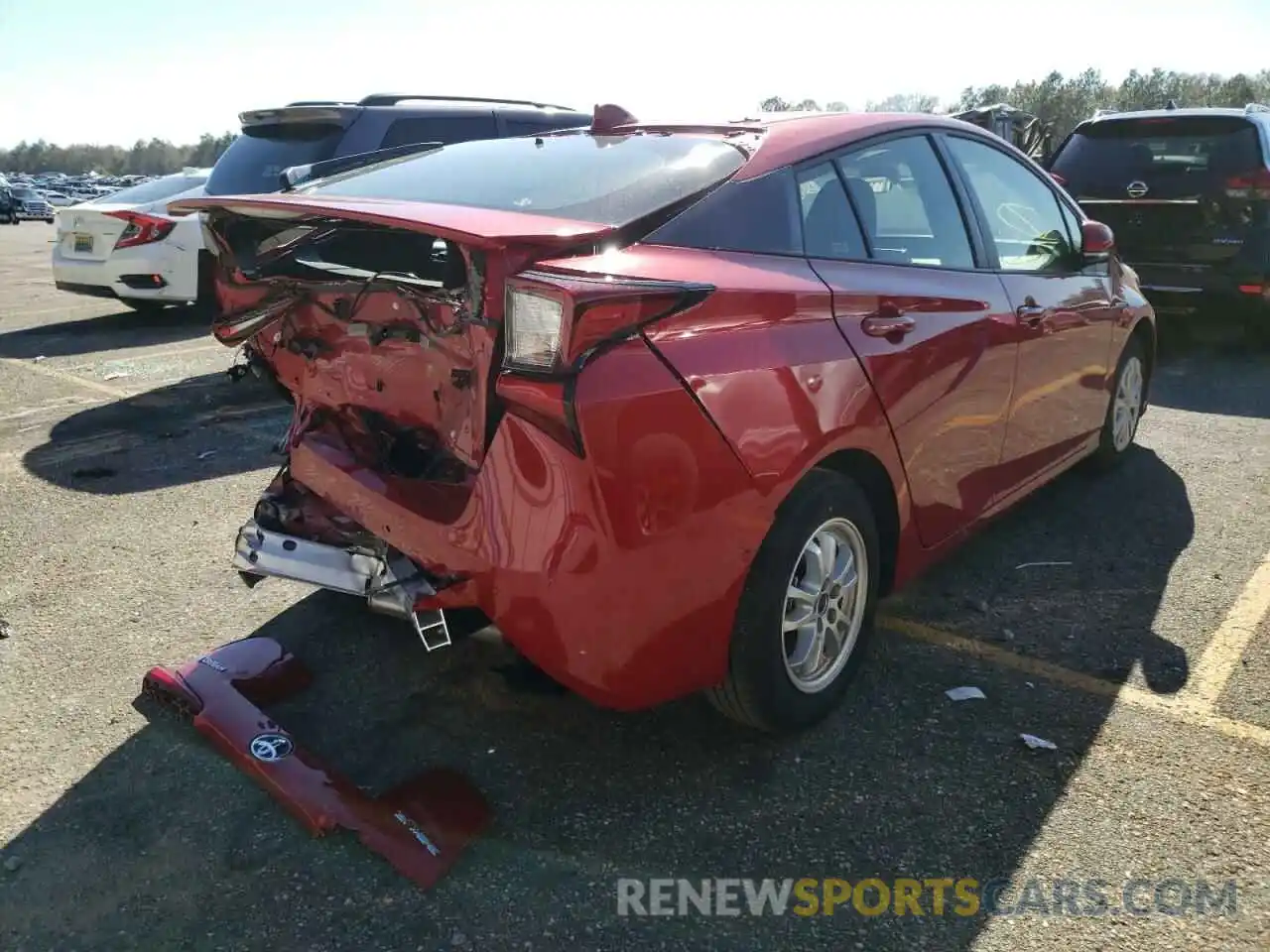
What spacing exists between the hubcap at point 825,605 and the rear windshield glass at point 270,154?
5.75 metres

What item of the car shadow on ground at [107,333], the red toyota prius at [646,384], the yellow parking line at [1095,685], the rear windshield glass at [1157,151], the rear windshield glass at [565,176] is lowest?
the yellow parking line at [1095,685]

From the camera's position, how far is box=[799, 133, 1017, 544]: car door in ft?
9.51

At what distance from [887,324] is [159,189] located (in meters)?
9.10

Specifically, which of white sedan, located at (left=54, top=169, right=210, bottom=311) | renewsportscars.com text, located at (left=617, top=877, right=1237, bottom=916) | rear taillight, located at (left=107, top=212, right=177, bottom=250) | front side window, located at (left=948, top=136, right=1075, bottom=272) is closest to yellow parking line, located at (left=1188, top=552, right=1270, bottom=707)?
renewsportscars.com text, located at (left=617, top=877, right=1237, bottom=916)

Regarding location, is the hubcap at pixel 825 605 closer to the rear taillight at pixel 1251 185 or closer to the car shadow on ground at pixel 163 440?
the car shadow on ground at pixel 163 440

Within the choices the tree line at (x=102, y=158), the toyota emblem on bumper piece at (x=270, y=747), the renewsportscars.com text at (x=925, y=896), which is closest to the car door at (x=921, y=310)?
the renewsportscars.com text at (x=925, y=896)

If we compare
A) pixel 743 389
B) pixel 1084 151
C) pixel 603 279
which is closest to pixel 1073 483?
pixel 743 389

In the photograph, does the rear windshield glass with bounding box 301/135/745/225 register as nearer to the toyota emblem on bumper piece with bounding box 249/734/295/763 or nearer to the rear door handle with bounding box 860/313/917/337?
the rear door handle with bounding box 860/313/917/337

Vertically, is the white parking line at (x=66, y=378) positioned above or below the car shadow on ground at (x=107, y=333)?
below

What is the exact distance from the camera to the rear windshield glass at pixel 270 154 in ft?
24.4

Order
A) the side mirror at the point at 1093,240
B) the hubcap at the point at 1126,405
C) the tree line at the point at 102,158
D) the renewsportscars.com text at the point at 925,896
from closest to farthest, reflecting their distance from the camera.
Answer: the renewsportscars.com text at the point at 925,896
the side mirror at the point at 1093,240
the hubcap at the point at 1126,405
the tree line at the point at 102,158

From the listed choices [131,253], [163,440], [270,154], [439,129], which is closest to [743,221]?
[163,440]

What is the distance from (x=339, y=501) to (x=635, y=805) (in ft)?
3.92

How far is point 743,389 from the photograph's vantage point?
2.42 meters
